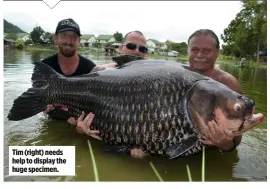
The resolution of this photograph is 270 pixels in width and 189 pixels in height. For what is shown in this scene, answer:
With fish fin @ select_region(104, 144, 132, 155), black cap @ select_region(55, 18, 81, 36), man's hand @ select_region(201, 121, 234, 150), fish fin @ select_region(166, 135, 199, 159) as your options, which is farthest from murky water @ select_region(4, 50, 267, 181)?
black cap @ select_region(55, 18, 81, 36)

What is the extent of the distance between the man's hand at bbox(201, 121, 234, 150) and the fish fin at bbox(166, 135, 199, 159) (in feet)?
0.49

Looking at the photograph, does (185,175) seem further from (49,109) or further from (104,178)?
(49,109)

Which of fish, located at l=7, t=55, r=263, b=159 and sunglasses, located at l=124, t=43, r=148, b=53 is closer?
fish, located at l=7, t=55, r=263, b=159

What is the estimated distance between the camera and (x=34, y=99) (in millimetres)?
4348

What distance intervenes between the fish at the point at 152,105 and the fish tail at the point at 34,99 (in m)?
0.02

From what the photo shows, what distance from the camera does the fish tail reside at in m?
4.23

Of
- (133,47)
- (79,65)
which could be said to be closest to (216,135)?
(133,47)

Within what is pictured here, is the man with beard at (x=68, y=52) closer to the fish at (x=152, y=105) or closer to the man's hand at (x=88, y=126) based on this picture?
the fish at (x=152, y=105)

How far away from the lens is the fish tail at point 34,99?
4.23 meters

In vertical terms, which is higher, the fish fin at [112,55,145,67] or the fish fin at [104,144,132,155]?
the fish fin at [112,55,145,67]

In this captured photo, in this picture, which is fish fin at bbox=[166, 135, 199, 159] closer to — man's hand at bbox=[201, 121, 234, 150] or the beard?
man's hand at bbox=[201, 121, 234, 150]

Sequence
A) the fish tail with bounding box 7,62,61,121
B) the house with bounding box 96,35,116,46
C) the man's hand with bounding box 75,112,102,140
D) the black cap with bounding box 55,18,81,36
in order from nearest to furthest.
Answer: the man's hand with bounding box 75,112,102,140 < the fish tail with bounding box 7,62,61,121 < the black cap with bounding box 55,18,81,36 < the house with bounding box 96,35,116,46

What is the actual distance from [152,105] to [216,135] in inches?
32.0
